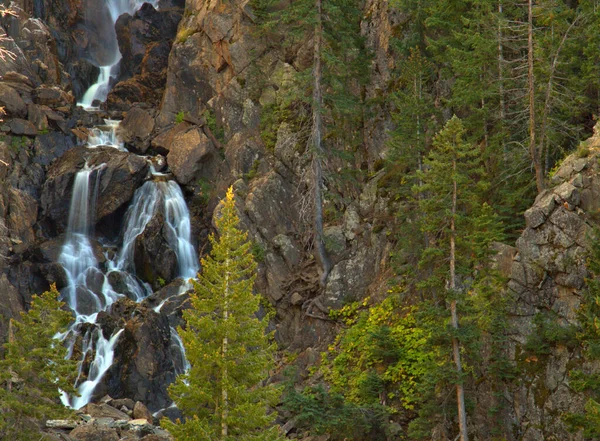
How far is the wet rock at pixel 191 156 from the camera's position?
124ft

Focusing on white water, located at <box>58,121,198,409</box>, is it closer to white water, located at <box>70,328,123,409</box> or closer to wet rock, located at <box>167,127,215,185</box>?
white water, located at <box>70,328,123,409</box>

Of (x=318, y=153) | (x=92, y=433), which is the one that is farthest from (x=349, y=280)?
(x=92, y=433)

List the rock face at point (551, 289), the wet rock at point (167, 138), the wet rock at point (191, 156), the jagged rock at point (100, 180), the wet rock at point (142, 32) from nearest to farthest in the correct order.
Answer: the rock face at point (551, 289) < the jagged rock at point (100, 180) < the wet rock at point (191, 156) < the wet rock at point (167, 138) < the wet rock at point (142, 32)

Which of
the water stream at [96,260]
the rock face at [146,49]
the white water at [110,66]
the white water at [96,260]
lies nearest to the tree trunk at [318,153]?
the white water at [96,260]

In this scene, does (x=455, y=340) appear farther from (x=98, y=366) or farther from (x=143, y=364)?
(x=98, y=366)

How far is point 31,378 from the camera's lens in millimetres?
21719

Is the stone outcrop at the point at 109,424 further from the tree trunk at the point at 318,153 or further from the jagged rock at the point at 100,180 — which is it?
the jagged rock at the point at 100,180

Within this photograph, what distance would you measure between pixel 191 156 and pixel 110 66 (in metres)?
17.3

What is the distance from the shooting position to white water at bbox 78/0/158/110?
4738 cm

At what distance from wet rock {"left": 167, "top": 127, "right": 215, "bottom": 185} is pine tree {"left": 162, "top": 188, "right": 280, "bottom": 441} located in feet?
65.2

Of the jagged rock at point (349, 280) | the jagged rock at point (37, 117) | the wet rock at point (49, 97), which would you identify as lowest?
the jagged rock at point (349, 280)

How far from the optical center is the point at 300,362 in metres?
28.8

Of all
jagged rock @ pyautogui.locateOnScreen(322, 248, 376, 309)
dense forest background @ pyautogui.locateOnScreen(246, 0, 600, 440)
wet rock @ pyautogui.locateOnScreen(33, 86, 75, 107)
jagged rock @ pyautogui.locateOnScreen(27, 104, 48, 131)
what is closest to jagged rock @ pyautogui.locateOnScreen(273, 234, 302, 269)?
dense forest background @ pyautogui.locateOnScreen(246, 0, 600, 440)

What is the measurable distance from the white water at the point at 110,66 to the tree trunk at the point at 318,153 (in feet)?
62.1
